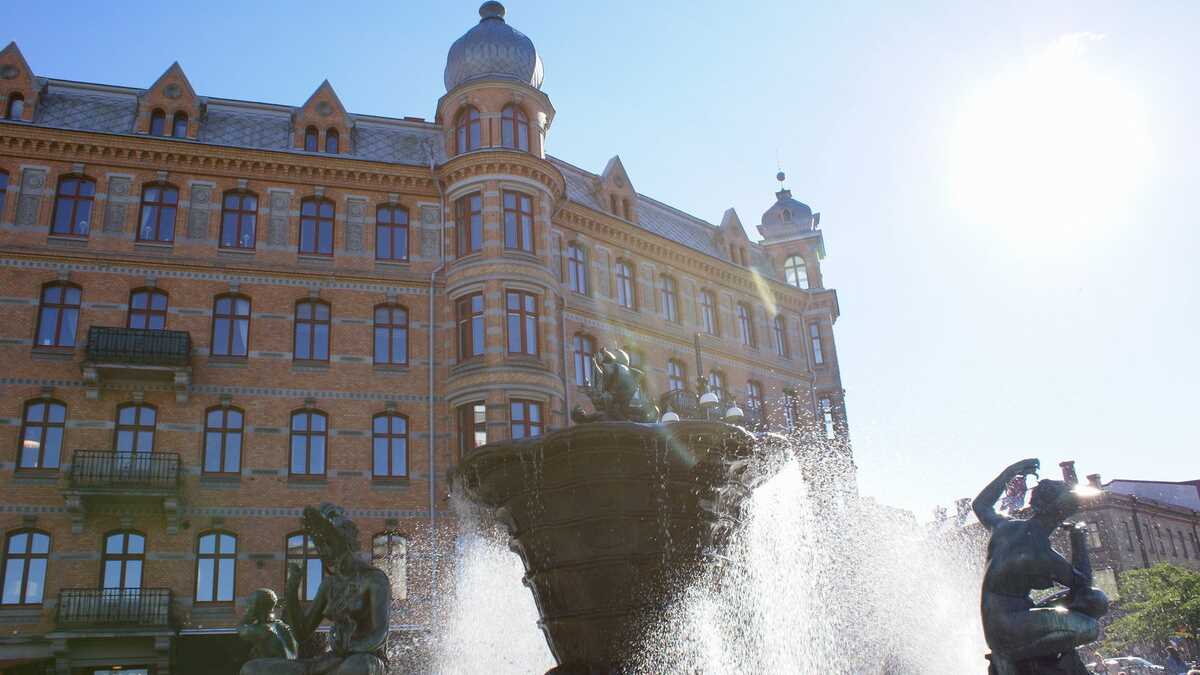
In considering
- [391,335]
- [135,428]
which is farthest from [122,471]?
[391,335]

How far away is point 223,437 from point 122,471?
2.42m

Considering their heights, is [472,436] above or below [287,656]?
above

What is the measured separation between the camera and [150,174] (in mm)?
25156

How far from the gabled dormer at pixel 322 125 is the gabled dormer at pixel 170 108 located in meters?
2.78

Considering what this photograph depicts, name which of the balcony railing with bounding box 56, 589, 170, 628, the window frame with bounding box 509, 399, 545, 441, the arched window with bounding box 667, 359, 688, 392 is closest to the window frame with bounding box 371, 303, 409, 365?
the window frame with bounding box 509, 399, 545, 441

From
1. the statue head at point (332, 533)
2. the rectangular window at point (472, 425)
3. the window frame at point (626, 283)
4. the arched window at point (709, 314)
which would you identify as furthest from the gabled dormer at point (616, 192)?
the statue head at point (332, 533)

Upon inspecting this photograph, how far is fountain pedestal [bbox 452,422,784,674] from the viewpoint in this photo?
882 cm

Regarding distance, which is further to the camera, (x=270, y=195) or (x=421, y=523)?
(x=270, y=195)

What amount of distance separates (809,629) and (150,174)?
21.0m

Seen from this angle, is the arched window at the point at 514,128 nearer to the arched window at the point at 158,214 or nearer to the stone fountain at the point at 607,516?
the arched window at the point at 158,214

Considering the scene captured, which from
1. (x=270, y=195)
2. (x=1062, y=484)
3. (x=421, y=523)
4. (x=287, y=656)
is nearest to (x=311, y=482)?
(x=421, y=523)

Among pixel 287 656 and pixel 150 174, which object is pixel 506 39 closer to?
pixel 150 174

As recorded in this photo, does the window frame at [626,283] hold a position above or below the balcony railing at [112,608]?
above

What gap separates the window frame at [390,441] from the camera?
24.4m
